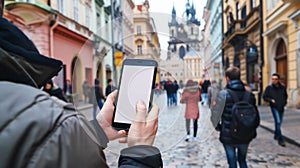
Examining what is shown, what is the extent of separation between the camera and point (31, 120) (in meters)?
0.63

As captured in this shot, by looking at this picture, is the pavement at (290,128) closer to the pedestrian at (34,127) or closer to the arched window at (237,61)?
the pedestrian at (34,127)

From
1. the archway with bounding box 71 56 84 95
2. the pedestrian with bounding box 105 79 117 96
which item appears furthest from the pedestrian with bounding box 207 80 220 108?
the archway with bounding box 71 56 84 95

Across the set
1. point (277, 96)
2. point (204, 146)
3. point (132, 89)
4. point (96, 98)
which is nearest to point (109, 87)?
point (96, 98)

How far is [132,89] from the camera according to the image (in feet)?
3.39

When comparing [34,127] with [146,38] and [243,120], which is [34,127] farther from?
[243,120]

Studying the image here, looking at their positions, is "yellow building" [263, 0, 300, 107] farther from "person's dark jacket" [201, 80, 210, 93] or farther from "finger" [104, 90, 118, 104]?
"finger" [104, 90, 118, 104]

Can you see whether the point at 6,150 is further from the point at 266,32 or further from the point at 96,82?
the point at 266,32

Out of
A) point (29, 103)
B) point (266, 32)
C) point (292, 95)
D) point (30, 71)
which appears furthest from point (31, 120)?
point (266, 32)

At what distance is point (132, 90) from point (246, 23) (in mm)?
19383

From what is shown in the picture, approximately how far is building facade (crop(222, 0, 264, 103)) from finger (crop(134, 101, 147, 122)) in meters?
13.6

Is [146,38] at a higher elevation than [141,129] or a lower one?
higher

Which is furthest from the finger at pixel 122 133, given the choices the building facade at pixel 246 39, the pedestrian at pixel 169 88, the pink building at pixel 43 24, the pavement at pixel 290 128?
the building facade at pixel 246 39

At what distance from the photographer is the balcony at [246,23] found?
1677 centimetres

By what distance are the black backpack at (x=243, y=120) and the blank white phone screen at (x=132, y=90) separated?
2639mm
